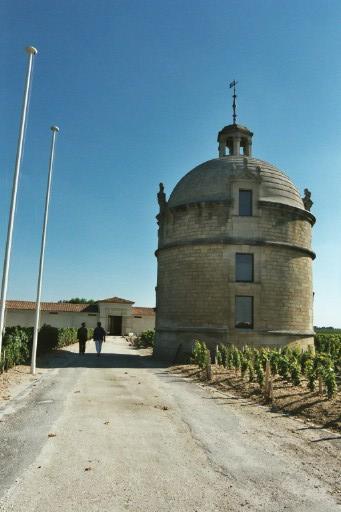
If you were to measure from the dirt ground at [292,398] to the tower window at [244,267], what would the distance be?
6663 mm

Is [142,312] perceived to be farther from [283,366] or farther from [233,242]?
[283,366]

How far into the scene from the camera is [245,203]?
71.9 feet

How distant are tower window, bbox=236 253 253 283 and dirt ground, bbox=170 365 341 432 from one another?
6.66 m

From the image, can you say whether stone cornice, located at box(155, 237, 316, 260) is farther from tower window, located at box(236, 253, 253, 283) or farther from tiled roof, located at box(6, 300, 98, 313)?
tiled roof, located at box(6, 300, 98, 313)

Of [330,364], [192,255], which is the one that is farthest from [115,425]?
[192,255]

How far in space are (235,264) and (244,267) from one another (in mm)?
556

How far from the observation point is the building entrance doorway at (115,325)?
57737mm

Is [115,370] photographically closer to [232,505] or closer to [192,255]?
[192,255]

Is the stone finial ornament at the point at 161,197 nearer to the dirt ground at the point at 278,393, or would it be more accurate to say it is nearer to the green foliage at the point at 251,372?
the dirt ground at the point at 278,393

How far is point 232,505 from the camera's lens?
14.9 ft

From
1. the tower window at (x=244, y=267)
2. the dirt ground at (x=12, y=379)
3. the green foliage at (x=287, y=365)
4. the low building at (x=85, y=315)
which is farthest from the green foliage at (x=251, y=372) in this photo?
the low building at (x=85, y=315)

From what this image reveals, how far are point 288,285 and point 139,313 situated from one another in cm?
4024

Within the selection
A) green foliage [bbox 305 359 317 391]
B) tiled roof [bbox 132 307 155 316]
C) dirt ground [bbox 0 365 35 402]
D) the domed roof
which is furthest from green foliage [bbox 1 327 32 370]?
tiled roof [bbox 132 307 155 316]

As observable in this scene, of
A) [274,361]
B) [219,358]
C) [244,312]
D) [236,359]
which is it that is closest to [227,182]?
[244,312]
